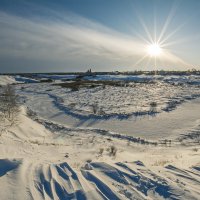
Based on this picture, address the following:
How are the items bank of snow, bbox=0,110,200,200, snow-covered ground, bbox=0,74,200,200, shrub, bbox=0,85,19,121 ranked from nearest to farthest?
bank of snow, bbox=0,110,200,200 < snow-covered ground, bbox=0,74,200,200 < shrub, bbox=0,85,19,121

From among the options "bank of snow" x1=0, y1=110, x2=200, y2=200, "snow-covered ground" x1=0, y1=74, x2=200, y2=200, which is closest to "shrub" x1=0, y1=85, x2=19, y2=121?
"snow-covered ground" x1=0, y1=74, x2=200, y2=200

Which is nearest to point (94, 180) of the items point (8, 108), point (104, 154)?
point (104, 154)

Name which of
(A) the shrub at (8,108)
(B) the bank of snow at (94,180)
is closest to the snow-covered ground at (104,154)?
(B) the bank of snow at (94,180)

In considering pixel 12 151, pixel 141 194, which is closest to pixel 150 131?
pixel 12 151

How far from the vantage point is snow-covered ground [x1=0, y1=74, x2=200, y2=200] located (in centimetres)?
531

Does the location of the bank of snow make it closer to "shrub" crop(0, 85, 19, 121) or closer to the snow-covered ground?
the snow-covered ground

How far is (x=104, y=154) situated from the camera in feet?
30.0

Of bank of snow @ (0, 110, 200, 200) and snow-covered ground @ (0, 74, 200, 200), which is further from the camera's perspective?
snow-covered ground @ (0, 74, 200, 200)

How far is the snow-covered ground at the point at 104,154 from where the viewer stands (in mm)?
5309

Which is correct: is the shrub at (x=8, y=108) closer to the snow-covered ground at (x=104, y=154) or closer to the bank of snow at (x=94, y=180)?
the snow-covered ground at (x=104, y=154)

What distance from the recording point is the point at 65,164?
656 cm

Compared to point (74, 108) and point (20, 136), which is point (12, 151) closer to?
point (20, 136)

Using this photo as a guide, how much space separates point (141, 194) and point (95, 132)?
28.1 feet

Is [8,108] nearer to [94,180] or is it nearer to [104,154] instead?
[104,154]
